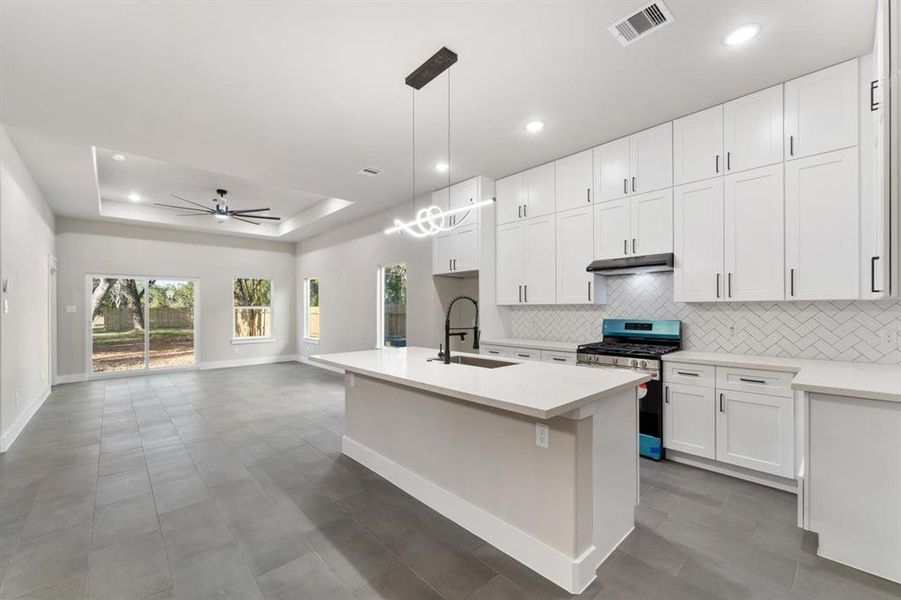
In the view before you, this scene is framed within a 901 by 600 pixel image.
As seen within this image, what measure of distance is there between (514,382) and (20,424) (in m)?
5.39

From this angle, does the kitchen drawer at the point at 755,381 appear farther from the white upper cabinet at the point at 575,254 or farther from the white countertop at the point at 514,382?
the white upper cabinet at the point at 575,254

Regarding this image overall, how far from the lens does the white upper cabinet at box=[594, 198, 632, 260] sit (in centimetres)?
370

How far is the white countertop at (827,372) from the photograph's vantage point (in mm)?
1909

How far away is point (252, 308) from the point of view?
9078 mm

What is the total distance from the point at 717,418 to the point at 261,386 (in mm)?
6229

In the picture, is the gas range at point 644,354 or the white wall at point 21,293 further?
the white wall at point 21,293

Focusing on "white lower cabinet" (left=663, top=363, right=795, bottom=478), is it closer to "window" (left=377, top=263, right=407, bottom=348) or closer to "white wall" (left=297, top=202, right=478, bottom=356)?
"white wall" (left=297, top=202, right=478, bottom=356)

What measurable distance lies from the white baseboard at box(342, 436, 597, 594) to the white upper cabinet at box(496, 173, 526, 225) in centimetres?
307

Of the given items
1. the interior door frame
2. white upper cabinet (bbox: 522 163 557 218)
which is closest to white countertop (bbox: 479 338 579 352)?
white upper cabinet (bbox: 522 163 557 218)

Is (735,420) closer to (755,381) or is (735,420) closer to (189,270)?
Result: (755,381)

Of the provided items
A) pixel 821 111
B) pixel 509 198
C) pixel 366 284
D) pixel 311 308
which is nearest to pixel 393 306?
pixel 366 284

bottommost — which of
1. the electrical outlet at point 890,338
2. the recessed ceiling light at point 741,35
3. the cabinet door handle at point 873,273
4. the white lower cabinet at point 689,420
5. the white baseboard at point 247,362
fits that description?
the white baseboard at point 247,362

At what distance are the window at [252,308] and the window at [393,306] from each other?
3.91 meters

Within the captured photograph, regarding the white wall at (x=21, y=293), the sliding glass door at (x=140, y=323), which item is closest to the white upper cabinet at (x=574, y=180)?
the white wall at (x=21, y=293)
